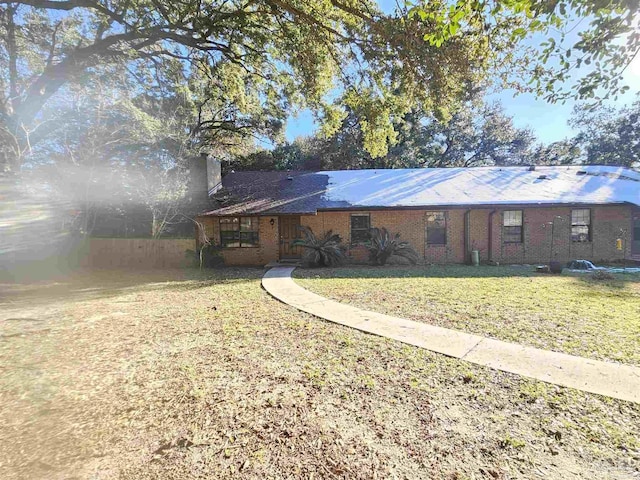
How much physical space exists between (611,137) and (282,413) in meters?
36.6

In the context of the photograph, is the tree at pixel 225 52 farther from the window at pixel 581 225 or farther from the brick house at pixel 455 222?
the window at pixel 581 225

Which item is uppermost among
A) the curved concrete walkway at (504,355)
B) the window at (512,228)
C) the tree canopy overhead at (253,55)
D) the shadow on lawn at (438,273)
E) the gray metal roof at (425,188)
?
the tree canopy overhead at (253,55)

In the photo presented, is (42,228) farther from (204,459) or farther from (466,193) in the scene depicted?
(466,193)

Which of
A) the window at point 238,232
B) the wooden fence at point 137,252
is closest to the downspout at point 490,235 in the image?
the window at point 238,232

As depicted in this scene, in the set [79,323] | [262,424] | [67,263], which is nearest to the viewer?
[262,424]

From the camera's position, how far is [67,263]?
13.0 metres

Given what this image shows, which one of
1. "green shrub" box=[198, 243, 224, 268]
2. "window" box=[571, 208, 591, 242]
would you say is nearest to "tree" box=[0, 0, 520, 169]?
"green shrub" box=[198, 243, 224, 268]

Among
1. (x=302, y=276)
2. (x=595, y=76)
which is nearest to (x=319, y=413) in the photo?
(x=595, y=76)

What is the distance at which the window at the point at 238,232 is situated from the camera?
1418 cm

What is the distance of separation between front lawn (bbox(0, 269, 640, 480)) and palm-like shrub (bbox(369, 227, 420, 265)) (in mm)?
8248

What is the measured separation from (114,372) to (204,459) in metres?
2.19

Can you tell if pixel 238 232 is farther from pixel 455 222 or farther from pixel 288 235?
pixel 455 222

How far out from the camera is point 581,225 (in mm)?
13836

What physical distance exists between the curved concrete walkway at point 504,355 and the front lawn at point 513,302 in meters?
0.32
